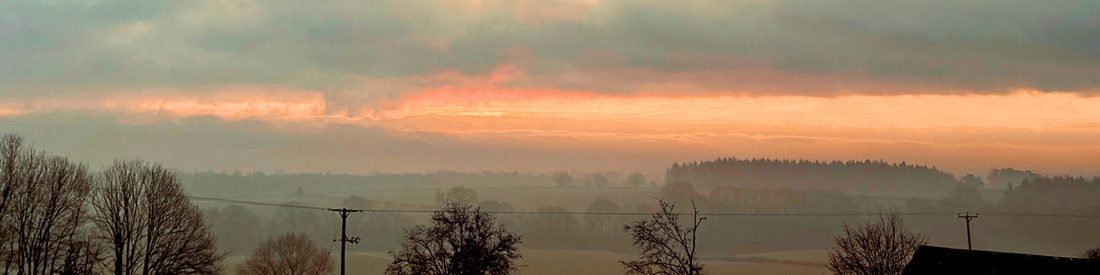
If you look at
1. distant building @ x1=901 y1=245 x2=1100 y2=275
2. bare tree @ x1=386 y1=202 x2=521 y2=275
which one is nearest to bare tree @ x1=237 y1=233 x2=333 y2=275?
bare tree @ x1=386 y1=202 x2=521 y2=275

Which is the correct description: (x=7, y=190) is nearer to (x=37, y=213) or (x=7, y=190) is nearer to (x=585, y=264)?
(x=37, y=213)

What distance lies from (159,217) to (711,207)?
155 meters

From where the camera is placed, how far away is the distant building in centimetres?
3922

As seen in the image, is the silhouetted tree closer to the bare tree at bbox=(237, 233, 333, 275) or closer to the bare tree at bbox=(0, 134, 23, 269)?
the bare tree at bbox=(237, 233, 333, 275)

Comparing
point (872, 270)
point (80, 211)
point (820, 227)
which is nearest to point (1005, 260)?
point (872, 270)

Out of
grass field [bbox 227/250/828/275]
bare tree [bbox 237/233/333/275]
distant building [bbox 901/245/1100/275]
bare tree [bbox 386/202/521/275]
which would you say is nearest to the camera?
distant building [bbox 901/245/1100/275]

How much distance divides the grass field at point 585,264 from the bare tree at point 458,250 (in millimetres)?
64732

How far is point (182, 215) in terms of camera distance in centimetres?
5291

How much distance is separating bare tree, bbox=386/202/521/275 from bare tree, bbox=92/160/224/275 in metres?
14.1

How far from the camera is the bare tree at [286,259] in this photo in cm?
8217

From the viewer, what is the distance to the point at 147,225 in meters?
50.5

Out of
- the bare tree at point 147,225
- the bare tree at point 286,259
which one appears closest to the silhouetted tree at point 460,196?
the bare tree at point 286,259

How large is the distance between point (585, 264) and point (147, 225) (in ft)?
277

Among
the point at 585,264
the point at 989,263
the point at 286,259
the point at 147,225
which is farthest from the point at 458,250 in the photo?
the point at 585,264
